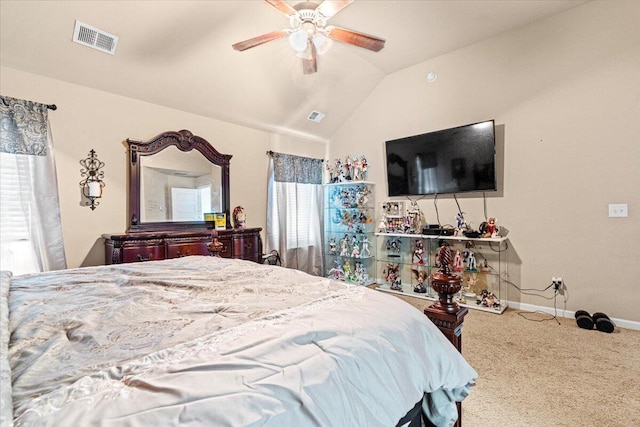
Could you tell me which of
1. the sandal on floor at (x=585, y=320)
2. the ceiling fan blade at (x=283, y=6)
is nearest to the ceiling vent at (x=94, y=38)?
the ceiling fan blade at (x=283, y=6)

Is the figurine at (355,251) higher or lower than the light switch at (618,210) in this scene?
lower

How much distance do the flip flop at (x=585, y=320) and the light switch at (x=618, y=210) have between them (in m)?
1.01

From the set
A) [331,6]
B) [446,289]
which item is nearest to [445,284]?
[446,289]

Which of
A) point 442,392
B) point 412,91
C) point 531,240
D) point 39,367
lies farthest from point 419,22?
point 39,367

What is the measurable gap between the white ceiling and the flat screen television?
44.5 inches

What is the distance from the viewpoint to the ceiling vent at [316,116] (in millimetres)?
4719

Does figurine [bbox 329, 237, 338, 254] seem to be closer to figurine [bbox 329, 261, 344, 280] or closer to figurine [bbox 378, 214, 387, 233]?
figurine [bbox 329, 261, 344, 280]

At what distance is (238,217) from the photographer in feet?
13.5

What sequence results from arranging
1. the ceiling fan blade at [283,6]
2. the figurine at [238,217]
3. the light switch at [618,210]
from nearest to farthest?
the ceiling fan blade at [283,6] < the light switch at [618,210] < the figurine at [238,217]

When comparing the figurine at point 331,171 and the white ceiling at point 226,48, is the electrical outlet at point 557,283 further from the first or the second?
the figurine at point 331,171

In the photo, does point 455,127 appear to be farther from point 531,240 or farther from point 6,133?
point 6,133

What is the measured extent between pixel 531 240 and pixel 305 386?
3.66 m

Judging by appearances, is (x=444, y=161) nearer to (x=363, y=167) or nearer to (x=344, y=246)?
(x=363, y=167)

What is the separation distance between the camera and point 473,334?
9.27 ft
